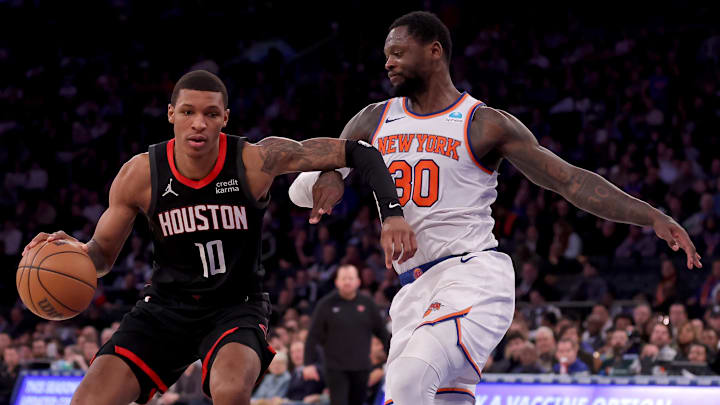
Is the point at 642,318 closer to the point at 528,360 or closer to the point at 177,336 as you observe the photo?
the point at 528,360

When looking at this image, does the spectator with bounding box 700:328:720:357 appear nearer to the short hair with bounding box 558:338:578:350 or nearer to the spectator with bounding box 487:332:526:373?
the short hair with bounding box 558:338:578:350

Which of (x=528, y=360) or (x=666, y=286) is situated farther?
(x=666, y=286)

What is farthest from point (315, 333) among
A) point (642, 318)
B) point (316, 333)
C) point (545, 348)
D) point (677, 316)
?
point (677, 316)

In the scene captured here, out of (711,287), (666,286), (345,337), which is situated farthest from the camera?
(666,286)

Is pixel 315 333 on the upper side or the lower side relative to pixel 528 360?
upper

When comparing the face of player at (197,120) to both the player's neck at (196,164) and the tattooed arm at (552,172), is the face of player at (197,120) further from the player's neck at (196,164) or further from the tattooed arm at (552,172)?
the tattooed arm at (552,172)

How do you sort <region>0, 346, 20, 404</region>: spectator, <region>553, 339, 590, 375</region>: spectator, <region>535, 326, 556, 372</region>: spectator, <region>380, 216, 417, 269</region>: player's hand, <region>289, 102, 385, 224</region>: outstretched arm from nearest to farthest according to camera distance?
<region>380, 216, 417, 269</region>: player's hand → <region>289, 102, 385, 224</region>: outstretched arm → <region>553, 339, 590, 375</region>: spectator → <region>535, 326, 556, 372</region>: spectator → <region>0, 346, 20, 404</region>: spectator

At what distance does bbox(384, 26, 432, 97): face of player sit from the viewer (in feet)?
16.4

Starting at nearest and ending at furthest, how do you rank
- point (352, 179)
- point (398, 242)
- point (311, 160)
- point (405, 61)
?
point (398, 242), point (311, 160), point (405, 61), point (352, 179)

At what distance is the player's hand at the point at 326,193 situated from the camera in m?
4.59

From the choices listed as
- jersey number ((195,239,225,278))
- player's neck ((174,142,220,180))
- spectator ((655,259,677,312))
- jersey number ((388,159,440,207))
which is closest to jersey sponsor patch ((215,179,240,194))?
player's neck ((174,142,220,180))

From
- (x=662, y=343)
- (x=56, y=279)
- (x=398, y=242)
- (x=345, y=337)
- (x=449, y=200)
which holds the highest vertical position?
(x=449, y=200)

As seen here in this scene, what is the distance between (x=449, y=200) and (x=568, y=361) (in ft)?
15.4

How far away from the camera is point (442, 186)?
480 cm
